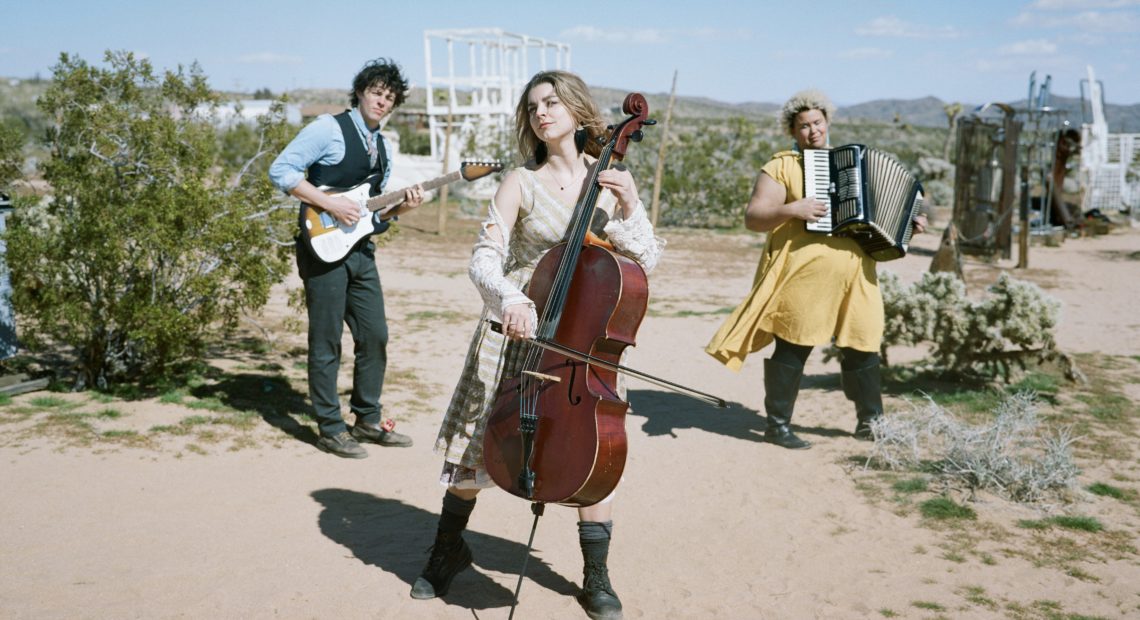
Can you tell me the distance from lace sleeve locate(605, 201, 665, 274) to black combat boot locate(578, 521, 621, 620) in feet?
2.93

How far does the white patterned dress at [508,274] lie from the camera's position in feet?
10.6

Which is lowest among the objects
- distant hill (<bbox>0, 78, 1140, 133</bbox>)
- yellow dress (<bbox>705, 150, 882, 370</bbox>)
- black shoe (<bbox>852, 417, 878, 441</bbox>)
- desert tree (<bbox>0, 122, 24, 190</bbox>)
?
black shoe (<bbox>852, 417, 878, 441</bbox>)

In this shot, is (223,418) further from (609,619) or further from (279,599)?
(609,619)

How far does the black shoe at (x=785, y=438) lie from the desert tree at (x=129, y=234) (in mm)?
3191

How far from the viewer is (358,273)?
16.8 feet

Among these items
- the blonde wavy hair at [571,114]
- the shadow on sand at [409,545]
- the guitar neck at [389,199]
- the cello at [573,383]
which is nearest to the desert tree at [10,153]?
the guitar neck at [389,199]

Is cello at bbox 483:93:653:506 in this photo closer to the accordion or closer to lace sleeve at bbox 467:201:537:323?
lace sleeve at bbox 467:201:537:323

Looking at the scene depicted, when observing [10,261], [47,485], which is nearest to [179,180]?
[10,261]

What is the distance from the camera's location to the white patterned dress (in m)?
3.24

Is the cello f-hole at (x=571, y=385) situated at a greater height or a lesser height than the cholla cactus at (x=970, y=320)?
greater

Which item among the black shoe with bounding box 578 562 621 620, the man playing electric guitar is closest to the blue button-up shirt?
the man playing electric guitar

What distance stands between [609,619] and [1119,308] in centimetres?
947

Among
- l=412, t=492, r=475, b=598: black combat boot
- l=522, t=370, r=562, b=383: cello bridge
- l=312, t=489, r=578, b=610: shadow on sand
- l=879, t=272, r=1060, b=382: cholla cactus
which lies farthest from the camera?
l=879, t=272, r=1060, b=382: cholla cactus

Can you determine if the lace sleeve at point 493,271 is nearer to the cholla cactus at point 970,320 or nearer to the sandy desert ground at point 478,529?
the sandy desert ground at point 478,529
